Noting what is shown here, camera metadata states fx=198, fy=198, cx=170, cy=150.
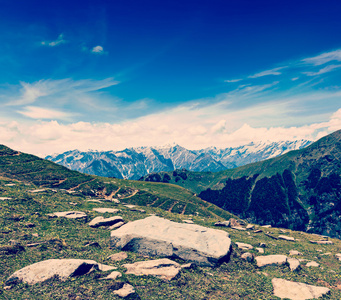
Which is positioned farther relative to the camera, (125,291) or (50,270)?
(50,270)

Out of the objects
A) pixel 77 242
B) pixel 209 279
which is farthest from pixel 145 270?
pixel 77 242

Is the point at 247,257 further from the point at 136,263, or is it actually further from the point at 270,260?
the point at 136,263

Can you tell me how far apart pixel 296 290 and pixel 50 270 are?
28080 millimetres

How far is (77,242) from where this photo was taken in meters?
29.7

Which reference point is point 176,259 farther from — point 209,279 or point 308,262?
point 308,262

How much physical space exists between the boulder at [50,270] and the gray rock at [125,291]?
4514mm

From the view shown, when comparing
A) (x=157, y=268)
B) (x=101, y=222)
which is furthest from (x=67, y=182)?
(x=157, y=268)

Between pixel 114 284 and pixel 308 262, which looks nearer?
pixel 114 284

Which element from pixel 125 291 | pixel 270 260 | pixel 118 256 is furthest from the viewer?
pixel 270 260

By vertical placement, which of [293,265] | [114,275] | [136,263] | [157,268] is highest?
[114,275]

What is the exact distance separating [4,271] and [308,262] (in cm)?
4398

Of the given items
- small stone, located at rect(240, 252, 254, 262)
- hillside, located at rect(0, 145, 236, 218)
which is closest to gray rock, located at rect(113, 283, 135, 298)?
small stone, located at rect(240, 252, 254, 262)

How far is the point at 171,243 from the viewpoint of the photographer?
92.1 feet

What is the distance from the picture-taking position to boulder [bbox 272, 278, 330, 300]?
2275 cm
